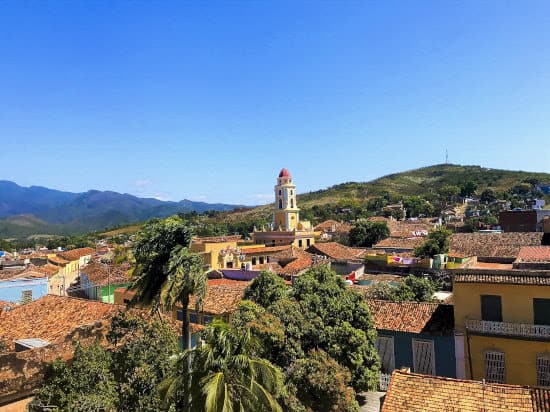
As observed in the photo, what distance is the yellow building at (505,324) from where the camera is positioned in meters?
14.7

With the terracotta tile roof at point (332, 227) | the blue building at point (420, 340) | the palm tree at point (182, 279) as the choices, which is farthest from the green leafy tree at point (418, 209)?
the palm tree at point (182, 279)

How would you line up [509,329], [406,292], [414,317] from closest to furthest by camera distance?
[509,329]
[414,317]
[406,292]

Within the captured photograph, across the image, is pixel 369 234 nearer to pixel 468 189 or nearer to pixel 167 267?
pixel 167 267

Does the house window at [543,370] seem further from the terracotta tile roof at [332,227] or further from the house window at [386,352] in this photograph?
the terracotta tile roof at [332,227]

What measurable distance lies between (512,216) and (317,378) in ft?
179

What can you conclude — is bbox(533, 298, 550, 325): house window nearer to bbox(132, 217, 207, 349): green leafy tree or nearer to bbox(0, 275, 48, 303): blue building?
bbox(132, 217, 207, 349): green leafy tree

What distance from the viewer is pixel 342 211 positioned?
119000 mm

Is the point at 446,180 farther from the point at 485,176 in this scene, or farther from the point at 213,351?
the point at 213,351

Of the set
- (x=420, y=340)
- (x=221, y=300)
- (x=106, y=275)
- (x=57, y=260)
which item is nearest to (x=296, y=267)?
(x=221, y=300)

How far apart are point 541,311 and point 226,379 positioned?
41.1 ft

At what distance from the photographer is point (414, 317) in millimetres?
17375

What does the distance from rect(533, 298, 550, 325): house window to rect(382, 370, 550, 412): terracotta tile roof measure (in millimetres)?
4630

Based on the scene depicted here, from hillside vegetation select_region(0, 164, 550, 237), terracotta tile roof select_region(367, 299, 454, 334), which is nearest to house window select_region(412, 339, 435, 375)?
terracotta tile roof select_region(367, 299, 454, 334)

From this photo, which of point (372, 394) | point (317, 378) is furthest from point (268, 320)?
point (372, 394)
